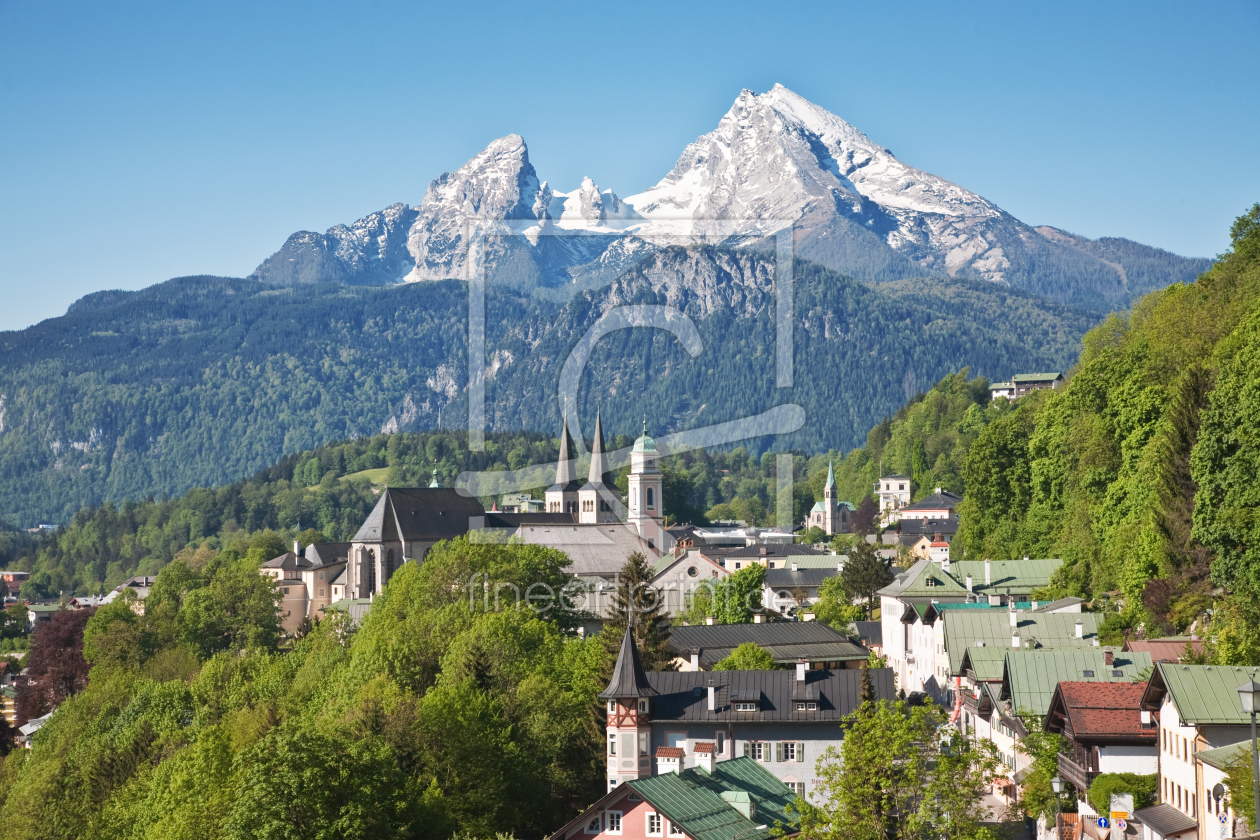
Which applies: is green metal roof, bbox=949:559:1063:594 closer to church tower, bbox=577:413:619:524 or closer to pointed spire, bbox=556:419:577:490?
church tower, bbox=577:413:619:524

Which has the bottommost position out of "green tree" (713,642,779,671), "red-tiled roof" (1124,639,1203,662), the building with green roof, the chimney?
the building with green roof

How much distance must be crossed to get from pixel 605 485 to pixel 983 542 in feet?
209

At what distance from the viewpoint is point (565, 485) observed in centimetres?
15775

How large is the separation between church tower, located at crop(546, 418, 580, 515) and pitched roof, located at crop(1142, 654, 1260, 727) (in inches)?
4668

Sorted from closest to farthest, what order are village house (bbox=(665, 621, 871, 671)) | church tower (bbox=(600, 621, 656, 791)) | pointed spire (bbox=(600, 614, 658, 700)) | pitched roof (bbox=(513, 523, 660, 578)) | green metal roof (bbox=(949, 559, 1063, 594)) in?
1. church tower (bbox=(600, 621, 656, 791))
2. pointed spire (bbox=(600, 614, 658, 700))
3. village house (bbox=(665, 621, 871, 671))
4. green metal roof (bbox=(949, 559, 1063, 594))
5. pitched roof (bbox=(513, 523, 660, 578))

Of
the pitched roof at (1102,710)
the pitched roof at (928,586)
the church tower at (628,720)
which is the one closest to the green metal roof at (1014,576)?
the pitched roof at (928,586)

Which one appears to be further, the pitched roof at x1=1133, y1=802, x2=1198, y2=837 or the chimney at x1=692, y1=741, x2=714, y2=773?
the chimney at x1=692, y1=741, x2=714, y2=773

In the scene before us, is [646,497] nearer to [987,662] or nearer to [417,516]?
[417,516]

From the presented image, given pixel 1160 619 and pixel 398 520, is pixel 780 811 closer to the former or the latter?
pixel 1160 619

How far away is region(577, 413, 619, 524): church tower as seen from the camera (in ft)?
470

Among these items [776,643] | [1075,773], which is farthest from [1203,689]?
[776,643]

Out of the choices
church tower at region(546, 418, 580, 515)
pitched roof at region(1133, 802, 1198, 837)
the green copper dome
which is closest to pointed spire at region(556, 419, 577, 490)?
church tower at region(546, 418, 580, 515)

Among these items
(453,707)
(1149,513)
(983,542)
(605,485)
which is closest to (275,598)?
(605,485)

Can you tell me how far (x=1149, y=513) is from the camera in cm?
→ 5391
